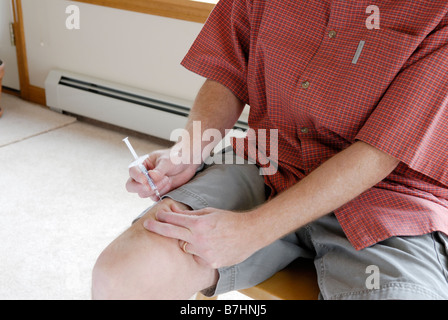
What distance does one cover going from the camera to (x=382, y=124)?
81 cm

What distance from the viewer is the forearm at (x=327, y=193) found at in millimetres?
829

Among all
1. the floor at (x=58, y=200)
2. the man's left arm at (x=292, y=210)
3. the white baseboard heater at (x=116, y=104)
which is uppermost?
the man's left arm at (x=292, y=210)

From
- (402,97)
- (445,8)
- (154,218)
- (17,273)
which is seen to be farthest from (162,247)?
(17,273)

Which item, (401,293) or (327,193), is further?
(327,193)

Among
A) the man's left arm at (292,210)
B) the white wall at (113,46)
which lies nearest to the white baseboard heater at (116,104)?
the white wall at (113,46)

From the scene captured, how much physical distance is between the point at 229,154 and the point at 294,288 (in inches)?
14.4

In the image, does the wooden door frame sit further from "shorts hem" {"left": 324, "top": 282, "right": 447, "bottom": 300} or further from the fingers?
"shorts hem" {"left": 324, "top": 282, "right": 447, "bottom": 300}

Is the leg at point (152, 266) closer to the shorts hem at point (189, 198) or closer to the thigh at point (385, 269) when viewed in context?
the shorts hem at point (189, 198)

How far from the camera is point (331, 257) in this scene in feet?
2.79

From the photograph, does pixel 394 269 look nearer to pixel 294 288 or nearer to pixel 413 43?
pixel 294 288

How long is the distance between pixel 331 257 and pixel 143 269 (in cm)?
34

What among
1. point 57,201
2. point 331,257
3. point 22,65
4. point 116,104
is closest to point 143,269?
point 331,257

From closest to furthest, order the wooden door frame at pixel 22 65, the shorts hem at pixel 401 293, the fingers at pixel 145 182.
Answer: the shorts hem at pixel 401 293 < the fingers at pixel 145 182 < the wooden door frame at pixel 22 65

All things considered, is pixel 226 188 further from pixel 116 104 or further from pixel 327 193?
pixel 116 104
